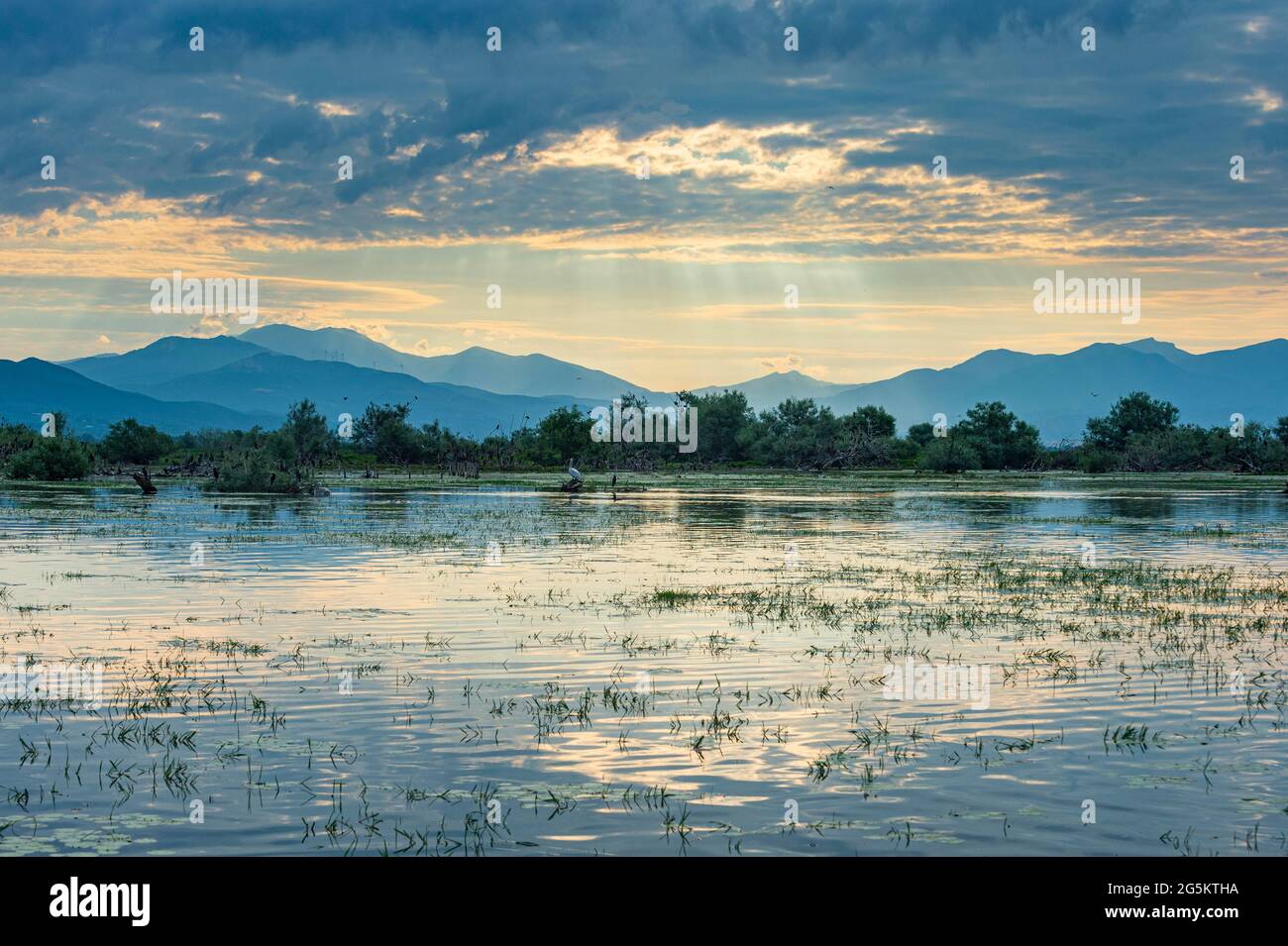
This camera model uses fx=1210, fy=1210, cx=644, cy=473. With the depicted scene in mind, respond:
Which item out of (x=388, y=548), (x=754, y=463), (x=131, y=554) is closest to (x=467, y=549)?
(x=388, y=548)

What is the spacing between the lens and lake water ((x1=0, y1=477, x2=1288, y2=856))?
11602 millimetres

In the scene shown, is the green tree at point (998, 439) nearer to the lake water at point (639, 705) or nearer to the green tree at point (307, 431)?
the green tree at point (307, 431)

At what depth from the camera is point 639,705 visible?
55.3ft

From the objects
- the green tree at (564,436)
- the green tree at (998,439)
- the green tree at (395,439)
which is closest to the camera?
the green tree at (395,439)

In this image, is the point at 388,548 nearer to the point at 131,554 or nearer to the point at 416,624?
the point at 131,554

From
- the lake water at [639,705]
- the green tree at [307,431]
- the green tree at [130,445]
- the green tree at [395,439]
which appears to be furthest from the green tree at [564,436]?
the lake water at [639,705]

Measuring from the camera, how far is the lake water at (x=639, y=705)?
1160 centimetres

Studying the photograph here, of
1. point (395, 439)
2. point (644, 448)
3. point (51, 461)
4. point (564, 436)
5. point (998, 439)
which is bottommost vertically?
point (51, 461)

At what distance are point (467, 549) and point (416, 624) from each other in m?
17.5

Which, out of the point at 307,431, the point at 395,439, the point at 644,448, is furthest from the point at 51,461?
the point at 644,448

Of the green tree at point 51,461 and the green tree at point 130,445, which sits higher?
the green tree at point 130,445

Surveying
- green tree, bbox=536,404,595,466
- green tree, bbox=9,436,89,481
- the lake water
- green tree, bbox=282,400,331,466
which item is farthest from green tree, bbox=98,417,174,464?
the lake water

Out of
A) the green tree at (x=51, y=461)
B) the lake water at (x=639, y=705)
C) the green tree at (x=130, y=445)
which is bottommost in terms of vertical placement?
the lake water at (x=639, y=705)

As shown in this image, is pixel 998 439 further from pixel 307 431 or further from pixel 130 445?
pixel 130 445
